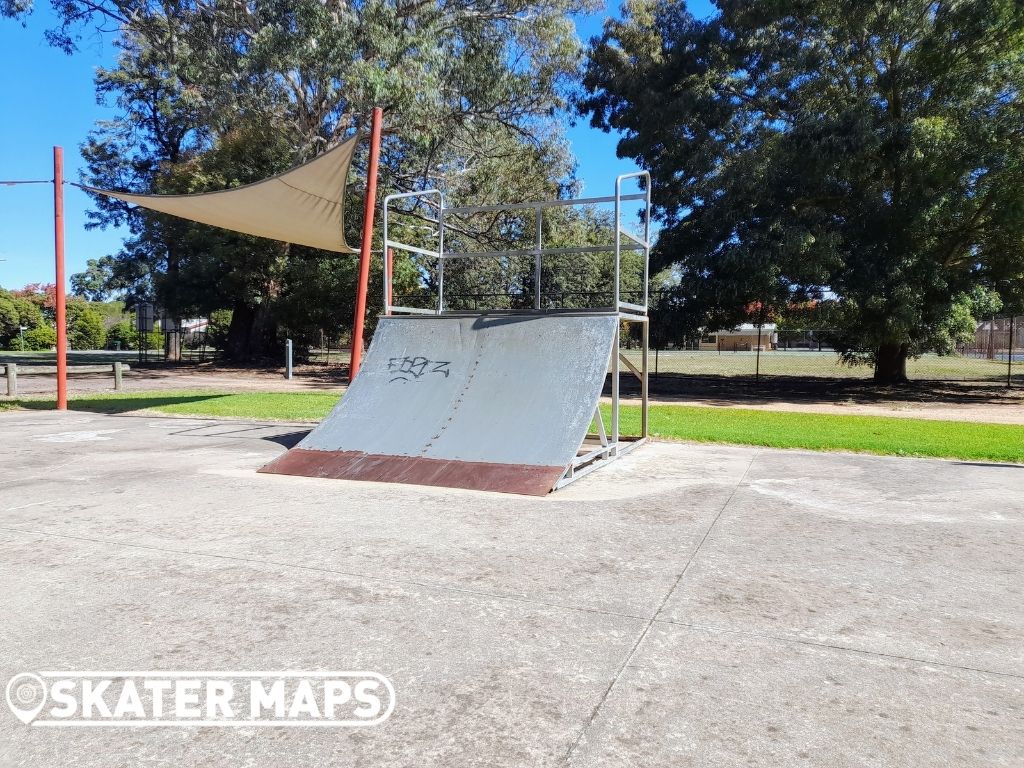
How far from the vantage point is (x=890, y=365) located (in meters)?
20.8

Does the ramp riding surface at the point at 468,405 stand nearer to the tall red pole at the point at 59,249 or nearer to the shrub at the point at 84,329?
the tall red pole at the point at 59,249

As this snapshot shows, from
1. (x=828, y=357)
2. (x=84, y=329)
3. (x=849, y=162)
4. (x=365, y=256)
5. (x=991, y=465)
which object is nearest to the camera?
(x=991, y=465)

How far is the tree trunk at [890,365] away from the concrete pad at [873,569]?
15769 millimetres

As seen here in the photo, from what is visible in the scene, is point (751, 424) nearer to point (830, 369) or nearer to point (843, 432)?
point (843, 432)

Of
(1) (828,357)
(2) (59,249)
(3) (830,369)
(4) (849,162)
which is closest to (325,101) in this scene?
(2) (59,249)

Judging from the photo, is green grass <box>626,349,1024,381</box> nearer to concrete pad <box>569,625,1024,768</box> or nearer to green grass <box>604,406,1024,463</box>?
green grass <box>604,406,1024,463</box>

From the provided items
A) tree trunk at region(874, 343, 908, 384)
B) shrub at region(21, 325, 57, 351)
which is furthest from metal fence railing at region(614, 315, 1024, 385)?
shrub at region(21, 325, 57, 351)

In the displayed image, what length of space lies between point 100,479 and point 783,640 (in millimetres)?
5933

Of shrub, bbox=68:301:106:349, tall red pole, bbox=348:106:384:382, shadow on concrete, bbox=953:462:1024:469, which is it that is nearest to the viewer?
shadow on concrete, bbox=953:462:1024:469

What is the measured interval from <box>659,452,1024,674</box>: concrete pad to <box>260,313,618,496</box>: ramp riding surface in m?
1.77

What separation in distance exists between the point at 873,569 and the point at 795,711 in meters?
1.87

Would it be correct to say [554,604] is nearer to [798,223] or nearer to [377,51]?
[798,223]

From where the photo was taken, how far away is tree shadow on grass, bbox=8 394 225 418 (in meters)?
12.8

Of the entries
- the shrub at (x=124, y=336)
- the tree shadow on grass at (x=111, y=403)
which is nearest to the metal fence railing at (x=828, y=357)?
the tree shadow on grass at (x=111, y=403)
